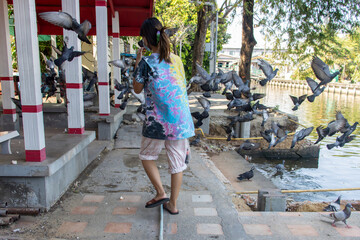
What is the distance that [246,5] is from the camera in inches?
446

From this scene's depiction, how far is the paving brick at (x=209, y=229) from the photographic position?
2.87 metres

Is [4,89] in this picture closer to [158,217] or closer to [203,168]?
[203,168]

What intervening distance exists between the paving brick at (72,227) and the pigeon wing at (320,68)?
3.74 metres

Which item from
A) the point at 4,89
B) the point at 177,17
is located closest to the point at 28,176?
the point at 4,89

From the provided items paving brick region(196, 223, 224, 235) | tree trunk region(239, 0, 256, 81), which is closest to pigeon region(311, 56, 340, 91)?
paving brick region(196, 223, 224, 235)

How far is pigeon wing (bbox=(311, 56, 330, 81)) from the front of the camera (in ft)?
14.8

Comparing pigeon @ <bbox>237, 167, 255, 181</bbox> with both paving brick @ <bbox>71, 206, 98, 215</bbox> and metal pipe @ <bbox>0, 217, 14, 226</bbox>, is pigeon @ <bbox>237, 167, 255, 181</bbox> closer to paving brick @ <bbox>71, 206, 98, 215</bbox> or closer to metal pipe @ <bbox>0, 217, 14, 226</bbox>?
paving brick @ <bbox>71, 206, 98, 215</bbox>

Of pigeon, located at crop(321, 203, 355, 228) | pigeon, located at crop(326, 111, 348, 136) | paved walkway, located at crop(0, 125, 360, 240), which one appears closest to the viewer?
paved walkway, located at crop(0, 125, 360, 240)

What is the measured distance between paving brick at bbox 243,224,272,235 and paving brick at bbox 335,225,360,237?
668 mm

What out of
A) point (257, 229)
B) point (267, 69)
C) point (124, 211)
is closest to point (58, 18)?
point (124, 211)

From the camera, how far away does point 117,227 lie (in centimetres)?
293

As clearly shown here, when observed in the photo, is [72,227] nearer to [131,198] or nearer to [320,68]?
[131,198]

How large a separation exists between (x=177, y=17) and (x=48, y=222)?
2133 cm

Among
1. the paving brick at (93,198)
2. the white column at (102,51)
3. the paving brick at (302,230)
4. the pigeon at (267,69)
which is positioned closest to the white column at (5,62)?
the white column at (102,51)
